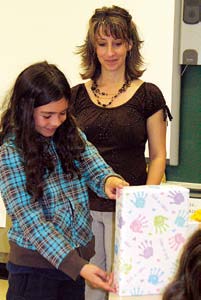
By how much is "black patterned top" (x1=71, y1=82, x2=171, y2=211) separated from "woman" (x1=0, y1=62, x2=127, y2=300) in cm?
36

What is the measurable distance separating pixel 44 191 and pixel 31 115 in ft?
0.60

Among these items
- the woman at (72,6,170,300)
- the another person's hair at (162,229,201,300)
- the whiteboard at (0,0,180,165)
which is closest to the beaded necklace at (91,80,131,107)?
the woman at (72,6,170,300)

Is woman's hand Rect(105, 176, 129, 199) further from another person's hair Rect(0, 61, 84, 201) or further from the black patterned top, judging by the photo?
the black patterned top

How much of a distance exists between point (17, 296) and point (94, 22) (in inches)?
36.4

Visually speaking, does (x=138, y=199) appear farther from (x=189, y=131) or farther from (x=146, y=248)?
(x=189, y=131)

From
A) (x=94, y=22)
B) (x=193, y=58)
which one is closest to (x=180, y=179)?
(x=193, y=58)

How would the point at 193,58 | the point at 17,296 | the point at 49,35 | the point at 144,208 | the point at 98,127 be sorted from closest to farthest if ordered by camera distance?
the point at 144,208
the point at 17,296
the point at 98,127
the point at 193,58
the point at 49,35

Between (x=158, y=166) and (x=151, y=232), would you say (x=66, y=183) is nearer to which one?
(x=151, y=232)

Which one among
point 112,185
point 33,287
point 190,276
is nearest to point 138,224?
point 112,185

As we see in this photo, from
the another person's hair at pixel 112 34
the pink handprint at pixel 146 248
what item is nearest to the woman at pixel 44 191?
the pink handprint at pixel 146 248

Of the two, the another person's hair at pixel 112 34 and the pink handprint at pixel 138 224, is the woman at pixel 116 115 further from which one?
the pink handprint at pixel 138 224

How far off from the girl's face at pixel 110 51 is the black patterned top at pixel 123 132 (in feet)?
0.38

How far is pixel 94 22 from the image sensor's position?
185 centimetres

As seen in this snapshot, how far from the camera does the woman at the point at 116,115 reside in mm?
1804
